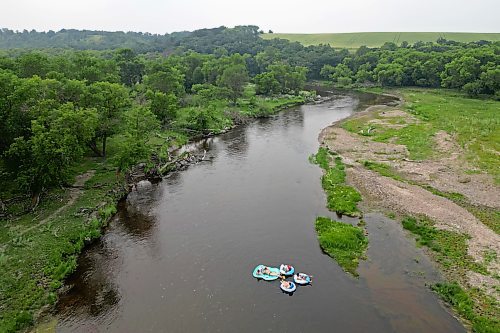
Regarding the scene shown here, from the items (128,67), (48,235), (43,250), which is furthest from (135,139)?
(128,67)

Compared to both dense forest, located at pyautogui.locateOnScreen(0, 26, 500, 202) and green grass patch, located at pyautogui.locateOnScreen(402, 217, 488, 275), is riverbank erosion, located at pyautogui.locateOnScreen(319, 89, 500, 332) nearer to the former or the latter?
green grass patch, located at pyautogui.locateOnScreen(402, 217, 488, 275)

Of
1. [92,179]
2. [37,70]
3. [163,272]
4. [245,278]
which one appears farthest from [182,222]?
[37,70]

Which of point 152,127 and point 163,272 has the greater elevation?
point 152,127

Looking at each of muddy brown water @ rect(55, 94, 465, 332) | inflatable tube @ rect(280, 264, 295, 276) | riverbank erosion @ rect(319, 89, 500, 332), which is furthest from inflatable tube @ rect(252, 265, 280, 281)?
riverbank erosion @ rect(319, 89, 500, 332)

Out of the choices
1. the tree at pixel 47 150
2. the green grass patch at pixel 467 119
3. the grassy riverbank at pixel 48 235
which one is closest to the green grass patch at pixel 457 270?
the green grass patch at pixel 467 119

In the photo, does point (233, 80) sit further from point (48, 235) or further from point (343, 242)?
point (343, 242)

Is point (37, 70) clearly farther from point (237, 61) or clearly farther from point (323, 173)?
point (237, 61)
